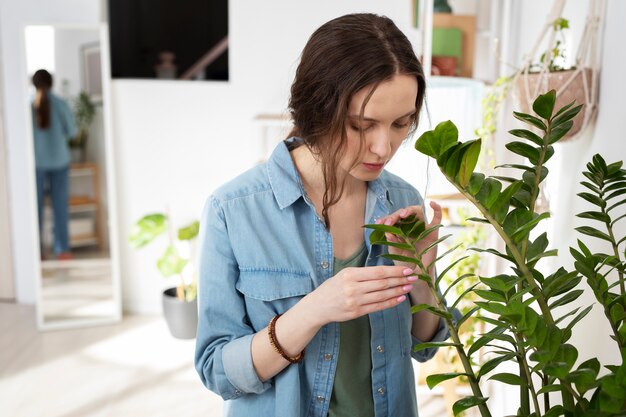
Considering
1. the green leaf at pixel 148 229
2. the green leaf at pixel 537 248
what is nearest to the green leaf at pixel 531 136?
the green leaf at pixel 537 248

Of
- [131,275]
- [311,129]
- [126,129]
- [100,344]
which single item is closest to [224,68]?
[126,129]

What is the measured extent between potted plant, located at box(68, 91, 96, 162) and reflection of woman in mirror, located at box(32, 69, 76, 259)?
0.10 feet

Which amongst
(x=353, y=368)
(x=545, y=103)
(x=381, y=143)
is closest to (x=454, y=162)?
(x=545, y=103)

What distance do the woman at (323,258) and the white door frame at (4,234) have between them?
346 cm

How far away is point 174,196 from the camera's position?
13.6 feet

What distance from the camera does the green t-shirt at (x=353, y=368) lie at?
3.99ft

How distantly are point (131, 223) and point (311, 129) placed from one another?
10.7ft

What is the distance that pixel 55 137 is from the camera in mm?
4020

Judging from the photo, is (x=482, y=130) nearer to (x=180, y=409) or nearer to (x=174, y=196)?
(x=180, y=409)

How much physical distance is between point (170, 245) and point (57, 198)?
0.73 m

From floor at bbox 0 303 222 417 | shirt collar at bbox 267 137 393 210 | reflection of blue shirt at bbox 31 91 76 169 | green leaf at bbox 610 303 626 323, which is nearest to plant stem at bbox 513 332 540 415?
A: green leaf at bbox 610 303 626 323

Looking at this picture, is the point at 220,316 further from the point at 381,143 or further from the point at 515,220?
the point at 515,220

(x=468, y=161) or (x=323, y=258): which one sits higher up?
(x=468, y=161)

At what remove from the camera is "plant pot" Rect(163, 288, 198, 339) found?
3.82 m
